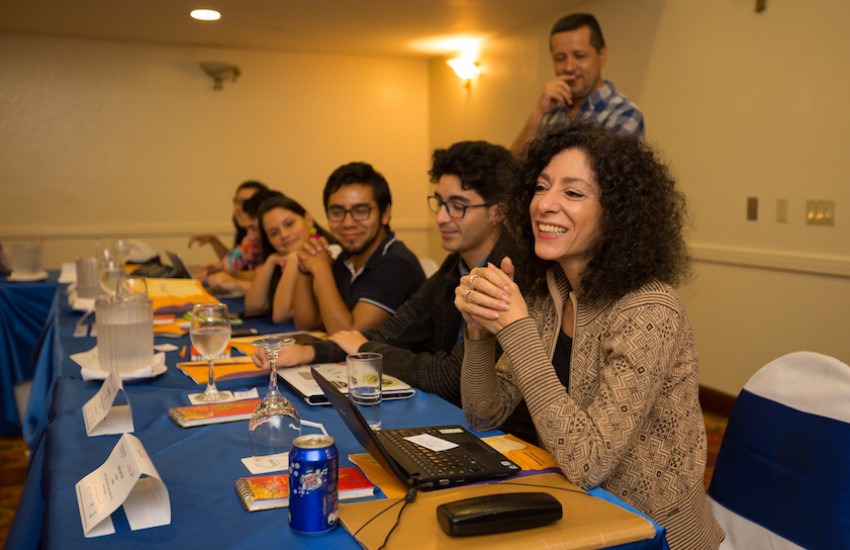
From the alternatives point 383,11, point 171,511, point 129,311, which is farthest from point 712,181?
point 171,511

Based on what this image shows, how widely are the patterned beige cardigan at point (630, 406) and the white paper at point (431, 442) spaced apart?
6.1 inches

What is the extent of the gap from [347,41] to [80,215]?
111 inches

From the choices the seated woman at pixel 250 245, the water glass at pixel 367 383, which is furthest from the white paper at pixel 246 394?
the seated woman at pixel 250 245

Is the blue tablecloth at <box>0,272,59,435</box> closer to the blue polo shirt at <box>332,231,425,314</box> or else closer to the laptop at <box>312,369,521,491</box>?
the blue polo shirt at <box>332,231,425,314</box>

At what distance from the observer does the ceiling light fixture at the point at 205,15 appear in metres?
5.81

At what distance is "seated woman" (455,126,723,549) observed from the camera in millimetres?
1323

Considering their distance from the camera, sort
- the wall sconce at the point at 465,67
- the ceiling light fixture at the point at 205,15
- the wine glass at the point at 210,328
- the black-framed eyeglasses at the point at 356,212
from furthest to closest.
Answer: the wall sconce at the point at 465,67, the ceiling light fixture at the point at 205,15, the black-framed eyeglasses at the point at 356,212, the wine glass at the point at 210,328

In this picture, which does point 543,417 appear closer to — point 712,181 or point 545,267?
point 545,267

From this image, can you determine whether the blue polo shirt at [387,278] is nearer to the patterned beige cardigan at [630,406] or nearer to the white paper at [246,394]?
the white paper at [246,394]

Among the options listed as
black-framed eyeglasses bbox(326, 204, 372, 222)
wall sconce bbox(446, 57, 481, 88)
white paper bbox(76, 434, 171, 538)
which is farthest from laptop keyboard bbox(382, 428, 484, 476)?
wall sconce bbox(446, 57, 481, 88)

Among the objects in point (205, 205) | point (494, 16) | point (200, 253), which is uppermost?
point (494, 16)

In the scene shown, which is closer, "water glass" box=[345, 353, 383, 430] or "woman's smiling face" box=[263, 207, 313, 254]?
"water glass" box=[345, 353, 383, 430]

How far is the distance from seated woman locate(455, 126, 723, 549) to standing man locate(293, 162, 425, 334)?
1126 mm

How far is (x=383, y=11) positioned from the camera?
5.82 m
